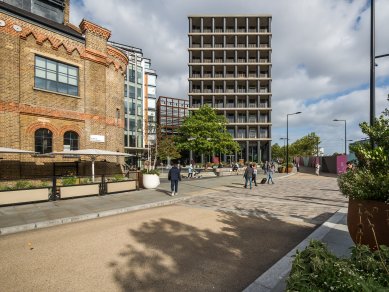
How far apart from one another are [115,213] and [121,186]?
460 cm

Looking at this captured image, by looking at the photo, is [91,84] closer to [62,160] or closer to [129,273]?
[62,160]

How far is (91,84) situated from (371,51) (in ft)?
53.4

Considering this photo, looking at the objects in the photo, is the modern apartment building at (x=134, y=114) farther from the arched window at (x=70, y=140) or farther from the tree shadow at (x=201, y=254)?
the tree shadow at (x=201, y=254)

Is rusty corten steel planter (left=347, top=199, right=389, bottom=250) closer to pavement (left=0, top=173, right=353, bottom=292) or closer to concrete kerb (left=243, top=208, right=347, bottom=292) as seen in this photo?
pavement (left=0, top=173, right=353, bottom=292)

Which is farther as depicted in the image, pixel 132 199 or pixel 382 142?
pixel 132 199

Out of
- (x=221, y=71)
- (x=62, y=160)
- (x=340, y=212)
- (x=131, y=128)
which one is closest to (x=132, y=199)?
(x=62, y=160)

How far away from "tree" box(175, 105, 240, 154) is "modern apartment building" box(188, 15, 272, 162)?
2125cm

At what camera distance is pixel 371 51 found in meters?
7.26

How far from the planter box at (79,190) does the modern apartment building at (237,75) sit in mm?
44128

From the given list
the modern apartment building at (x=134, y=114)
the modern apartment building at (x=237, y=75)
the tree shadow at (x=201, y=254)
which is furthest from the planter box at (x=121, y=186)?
the modern apartment building at (x=237, y=75)

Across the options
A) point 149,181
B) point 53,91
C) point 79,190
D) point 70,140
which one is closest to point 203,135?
point 149,181

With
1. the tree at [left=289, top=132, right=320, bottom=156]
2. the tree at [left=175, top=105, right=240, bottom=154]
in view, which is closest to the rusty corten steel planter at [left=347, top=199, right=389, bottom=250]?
the tree at [left=175, top=105, right=240, bottom=154]

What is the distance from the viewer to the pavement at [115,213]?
4.03 metres

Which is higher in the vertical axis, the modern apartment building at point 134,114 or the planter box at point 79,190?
the modern apartment building at point 134,114
